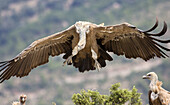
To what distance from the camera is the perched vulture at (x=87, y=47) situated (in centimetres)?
1196

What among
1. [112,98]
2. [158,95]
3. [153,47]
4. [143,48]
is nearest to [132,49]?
[143,48]

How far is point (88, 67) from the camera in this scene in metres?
12.6

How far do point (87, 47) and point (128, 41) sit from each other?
102 centimetres

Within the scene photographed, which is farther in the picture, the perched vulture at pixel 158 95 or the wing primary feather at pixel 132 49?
the wing primary feather at pixel 132 49

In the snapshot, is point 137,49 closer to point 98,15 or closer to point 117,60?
point 117,60

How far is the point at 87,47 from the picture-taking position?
40.2ft

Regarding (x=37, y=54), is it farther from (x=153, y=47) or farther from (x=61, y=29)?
(x=61, y=29)

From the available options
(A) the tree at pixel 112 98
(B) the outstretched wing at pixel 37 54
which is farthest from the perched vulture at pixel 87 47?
(A) the tree at pixel 112 98

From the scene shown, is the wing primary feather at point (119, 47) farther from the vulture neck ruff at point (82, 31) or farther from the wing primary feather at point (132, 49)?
the vulture neck ruff at point (82, 31)

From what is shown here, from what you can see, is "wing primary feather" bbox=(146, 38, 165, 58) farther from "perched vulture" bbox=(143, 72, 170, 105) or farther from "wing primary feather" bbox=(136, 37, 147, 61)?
"perched vulture" bbox=(143, 72, 170, 105)

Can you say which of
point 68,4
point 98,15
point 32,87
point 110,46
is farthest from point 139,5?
point 110,46

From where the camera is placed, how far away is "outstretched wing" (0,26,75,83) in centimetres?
1231

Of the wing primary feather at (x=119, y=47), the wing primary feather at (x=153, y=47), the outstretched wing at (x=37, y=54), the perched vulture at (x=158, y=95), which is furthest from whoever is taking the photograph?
the wing primary feather at (x=119, y=47)

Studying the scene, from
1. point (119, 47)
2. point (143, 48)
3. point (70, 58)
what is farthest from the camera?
point (119, 47)
